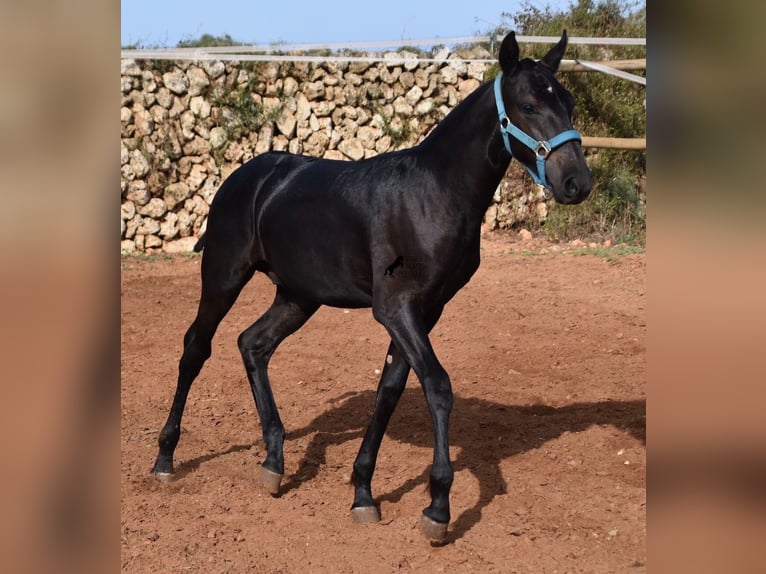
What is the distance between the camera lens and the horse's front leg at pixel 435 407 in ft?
12.4

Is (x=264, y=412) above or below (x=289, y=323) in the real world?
below

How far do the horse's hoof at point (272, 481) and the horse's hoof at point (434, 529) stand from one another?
1.12 m

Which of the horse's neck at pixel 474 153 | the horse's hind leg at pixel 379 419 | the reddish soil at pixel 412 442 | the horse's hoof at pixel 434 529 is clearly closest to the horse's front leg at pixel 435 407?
the horse's hoof at pixel 434 529

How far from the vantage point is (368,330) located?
8258mm

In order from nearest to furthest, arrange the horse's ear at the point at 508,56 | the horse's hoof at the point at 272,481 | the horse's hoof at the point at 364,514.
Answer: the horse's ear at the point at 508,56, the horse's hoof at the point at 364,514, the horse's hoof at the point at 272,481

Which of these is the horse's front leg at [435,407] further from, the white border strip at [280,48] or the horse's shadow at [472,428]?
the white border strip at [280,48]

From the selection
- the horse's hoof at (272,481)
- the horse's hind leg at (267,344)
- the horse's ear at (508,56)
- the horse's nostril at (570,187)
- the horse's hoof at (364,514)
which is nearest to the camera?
the horse's nostril at (570,187)

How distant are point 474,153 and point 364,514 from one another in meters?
1.94

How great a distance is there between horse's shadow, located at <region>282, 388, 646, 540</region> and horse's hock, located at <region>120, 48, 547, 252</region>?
735 centimetres

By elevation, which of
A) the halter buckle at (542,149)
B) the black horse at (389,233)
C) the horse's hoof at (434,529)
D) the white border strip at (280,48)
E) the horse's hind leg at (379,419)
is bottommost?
the horse's hoof at (434,529)
